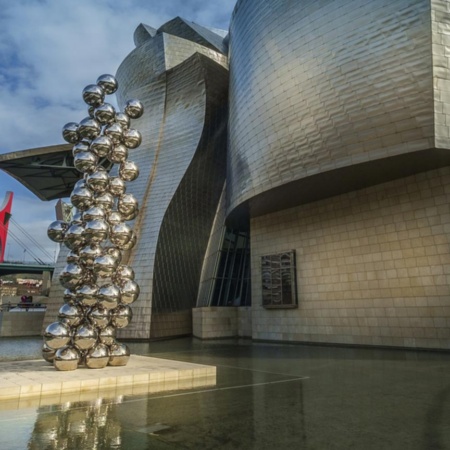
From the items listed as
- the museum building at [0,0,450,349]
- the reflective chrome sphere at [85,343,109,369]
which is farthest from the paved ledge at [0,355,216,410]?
the museum building at [0,0,450,349]

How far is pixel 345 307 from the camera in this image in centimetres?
1433

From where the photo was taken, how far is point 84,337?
7.06 m

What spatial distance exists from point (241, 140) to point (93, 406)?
13481mm

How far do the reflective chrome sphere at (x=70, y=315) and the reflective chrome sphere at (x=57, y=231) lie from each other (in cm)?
165

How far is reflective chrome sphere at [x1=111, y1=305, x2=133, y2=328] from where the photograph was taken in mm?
7754

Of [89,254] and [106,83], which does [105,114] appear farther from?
[89,254]

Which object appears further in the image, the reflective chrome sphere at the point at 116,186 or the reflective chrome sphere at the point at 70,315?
the reflective chrome sphere at the point at 116,186

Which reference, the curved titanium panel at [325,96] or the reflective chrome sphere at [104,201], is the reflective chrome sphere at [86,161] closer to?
the reflective chrome sphere at [104,201]

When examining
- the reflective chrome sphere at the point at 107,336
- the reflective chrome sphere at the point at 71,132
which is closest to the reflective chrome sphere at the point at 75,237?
the reflective chrome sphere at the point at 107,336

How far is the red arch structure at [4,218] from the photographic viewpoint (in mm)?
50381

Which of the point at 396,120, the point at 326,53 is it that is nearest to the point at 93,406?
the point at 396,120

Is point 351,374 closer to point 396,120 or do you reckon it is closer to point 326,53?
point 396,120

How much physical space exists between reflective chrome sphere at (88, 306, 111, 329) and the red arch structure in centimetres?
4860

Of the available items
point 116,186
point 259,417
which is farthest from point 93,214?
point 259,417
